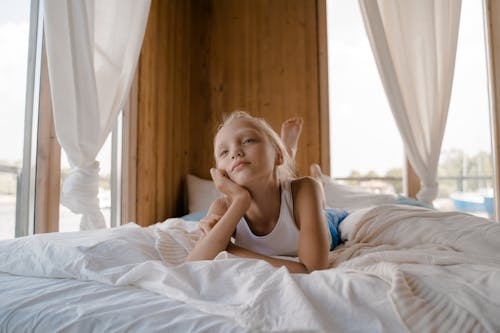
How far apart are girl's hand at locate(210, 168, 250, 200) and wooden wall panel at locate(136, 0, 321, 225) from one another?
1.56 m

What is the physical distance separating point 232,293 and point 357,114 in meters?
2.58

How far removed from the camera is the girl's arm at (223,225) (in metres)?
1.06

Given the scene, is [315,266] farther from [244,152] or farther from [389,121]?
[389,121]

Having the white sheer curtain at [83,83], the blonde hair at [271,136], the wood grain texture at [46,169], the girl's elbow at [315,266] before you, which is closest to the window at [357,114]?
the blonde hair at [271,136]

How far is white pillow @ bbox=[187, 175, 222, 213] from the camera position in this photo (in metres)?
2.85

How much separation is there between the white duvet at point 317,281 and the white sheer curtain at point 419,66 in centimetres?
133

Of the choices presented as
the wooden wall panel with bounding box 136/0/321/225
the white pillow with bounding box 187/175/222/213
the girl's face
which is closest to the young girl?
the girl's face

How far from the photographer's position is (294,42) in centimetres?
316

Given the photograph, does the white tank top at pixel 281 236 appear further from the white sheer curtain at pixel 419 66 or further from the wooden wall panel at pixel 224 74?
the wooden wall panel at pixel 224 74

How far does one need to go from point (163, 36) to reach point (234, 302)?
8.31ft

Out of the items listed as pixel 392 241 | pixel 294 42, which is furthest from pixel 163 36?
pixel 392 241

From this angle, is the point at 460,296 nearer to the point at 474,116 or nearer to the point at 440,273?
the point at 440,273

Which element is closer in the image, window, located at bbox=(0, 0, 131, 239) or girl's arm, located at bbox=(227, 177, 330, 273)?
girl's arm, located at bbox=(227, 177, 330, 273)

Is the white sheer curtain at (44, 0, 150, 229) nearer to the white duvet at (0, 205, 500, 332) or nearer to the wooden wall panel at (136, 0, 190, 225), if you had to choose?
the white duvet at (0, 205, 500, 332)
